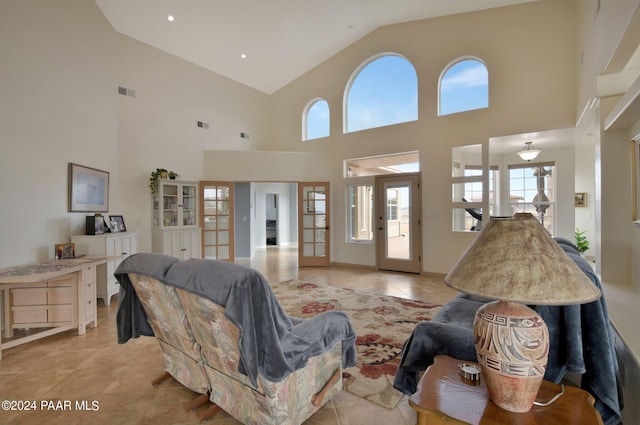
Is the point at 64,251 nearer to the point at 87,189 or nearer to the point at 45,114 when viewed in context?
the point at 87,189

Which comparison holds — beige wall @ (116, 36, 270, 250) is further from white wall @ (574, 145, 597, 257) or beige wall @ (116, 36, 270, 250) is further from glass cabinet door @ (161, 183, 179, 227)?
white wall @ (574, 145, 597, 257)

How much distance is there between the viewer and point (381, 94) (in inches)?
264

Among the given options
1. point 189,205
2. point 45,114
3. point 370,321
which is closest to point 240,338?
point 370,321

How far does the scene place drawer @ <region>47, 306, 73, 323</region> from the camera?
3.28m

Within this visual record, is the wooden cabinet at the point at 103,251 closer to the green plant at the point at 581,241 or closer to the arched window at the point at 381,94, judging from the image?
the arched window at the point at 381,94

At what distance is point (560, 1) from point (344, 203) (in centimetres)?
514

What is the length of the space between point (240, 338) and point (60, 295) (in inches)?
124

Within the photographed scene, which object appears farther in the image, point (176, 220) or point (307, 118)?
point (307, 118)

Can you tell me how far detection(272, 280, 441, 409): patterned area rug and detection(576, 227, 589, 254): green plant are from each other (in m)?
4.46

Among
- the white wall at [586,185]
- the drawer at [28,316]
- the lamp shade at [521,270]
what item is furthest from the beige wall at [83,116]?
the white wall at [586,185]

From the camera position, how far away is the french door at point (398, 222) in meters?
6.17

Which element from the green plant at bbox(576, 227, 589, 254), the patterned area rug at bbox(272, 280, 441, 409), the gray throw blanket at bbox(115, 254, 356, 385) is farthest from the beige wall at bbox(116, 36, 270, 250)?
the green plant at bbox(576, 227, 589, 254)

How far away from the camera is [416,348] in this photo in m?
1.76

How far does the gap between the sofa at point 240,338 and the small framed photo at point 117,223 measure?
3.34 m
